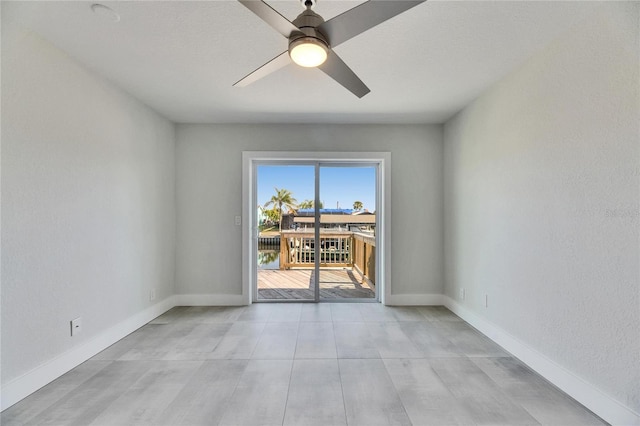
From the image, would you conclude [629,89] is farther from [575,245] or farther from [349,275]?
[349,275]

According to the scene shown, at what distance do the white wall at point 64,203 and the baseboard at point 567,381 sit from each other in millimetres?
3537

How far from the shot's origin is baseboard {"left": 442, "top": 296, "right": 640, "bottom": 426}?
1.58 metres

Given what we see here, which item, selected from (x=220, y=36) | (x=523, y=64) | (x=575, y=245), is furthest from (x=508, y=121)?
(x=220, y=36)

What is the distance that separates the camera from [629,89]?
61.5 inches

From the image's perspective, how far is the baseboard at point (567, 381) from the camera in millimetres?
1577

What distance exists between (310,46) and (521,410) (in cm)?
239

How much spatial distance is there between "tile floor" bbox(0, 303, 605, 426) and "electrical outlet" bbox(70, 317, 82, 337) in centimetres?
27

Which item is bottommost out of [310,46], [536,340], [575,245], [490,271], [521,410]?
[521,410]

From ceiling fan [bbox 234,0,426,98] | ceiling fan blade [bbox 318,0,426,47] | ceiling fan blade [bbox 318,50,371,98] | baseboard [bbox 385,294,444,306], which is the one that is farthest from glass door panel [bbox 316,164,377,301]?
ceiling fan blade [bbox 318,0,426,47]

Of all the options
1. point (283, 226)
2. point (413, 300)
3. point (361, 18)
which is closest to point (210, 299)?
point (283, 226)

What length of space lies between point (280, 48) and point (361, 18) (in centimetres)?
103

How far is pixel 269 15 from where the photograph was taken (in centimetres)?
127

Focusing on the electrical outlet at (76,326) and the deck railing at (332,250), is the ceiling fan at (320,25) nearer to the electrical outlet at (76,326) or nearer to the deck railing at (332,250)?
the electrical outlet at (76,326)

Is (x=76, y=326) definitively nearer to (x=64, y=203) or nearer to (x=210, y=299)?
(x=64, y=203)
